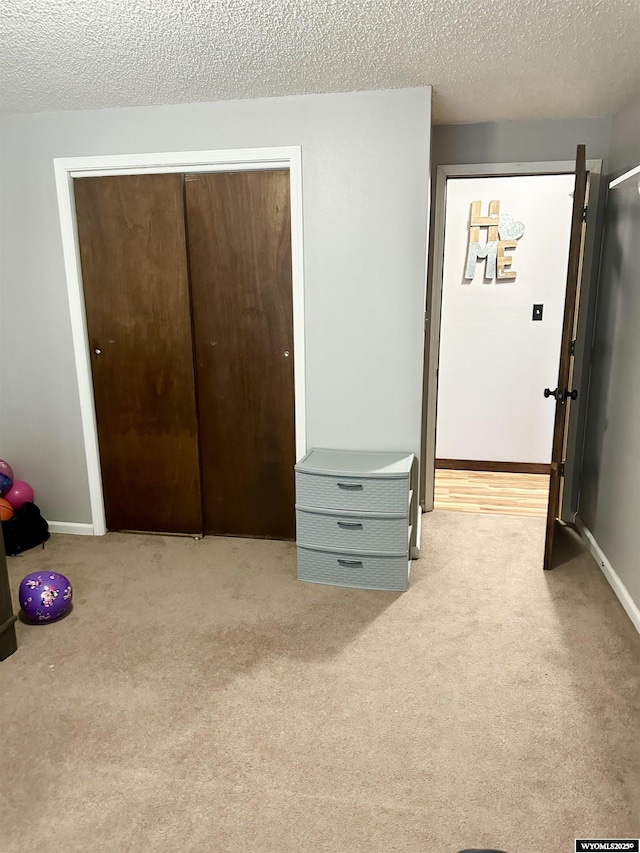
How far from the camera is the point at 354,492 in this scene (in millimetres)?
2863

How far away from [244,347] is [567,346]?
1607mm

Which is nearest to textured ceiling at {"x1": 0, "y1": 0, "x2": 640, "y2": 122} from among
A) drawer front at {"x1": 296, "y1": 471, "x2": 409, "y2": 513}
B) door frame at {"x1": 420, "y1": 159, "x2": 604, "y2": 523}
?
door frame at {"x1": 420, "y1": 159, "x2": 604, "y2": 523}

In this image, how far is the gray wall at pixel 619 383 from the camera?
276cm

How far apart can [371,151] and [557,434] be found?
1600 mm

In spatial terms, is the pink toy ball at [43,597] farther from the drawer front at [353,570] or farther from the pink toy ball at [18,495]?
the drawer front at [353,570]

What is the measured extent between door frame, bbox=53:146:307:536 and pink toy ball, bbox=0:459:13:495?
441 millimetres

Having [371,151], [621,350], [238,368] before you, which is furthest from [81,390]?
[621,350]

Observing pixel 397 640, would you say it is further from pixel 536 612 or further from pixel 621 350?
pixel 621 350

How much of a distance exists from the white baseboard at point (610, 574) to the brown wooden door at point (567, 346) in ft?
0.84

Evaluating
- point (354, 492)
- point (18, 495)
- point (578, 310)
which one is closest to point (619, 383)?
point (578, 310)

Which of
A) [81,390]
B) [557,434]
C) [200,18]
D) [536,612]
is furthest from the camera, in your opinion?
[81,390]

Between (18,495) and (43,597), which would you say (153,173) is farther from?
(43,597)

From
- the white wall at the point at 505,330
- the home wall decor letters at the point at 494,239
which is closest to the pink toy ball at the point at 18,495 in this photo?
the white wall at the point at 505,330

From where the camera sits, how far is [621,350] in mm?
2980
